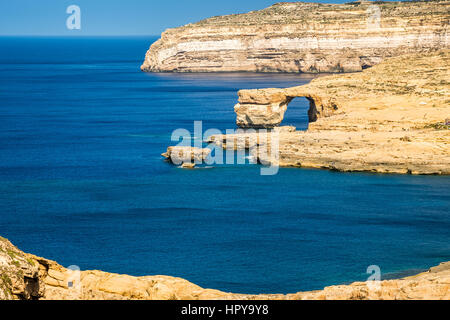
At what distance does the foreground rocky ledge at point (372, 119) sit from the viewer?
76.1m

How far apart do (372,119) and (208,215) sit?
93.1 ft

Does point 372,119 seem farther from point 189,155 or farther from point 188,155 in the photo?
point 188,155

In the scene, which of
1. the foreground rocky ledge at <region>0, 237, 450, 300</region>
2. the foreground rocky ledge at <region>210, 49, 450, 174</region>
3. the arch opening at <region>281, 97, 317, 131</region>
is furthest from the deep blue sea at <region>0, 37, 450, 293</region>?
the foreground rocky ledge at <region>0, 237, 450, 300</region>

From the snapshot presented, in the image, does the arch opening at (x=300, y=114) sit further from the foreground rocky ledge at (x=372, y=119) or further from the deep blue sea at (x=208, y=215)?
Result: the deep blue sea at (x=208, y=215)

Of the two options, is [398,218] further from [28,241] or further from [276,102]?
[276,102]

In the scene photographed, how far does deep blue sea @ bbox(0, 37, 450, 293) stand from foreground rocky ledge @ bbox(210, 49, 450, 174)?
A: 6.29 feet

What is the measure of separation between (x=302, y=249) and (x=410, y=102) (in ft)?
128

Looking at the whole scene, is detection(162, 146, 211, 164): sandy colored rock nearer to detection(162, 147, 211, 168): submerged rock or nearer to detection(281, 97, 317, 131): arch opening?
detection(162, 147, 211, 168): submerged rock

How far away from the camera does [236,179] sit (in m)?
76.1

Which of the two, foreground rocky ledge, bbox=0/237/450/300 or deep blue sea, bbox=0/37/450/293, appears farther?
deep blue sea, bbox=0/37/450/293

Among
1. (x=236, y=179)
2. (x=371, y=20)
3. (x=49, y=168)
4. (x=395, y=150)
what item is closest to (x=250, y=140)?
(x=236, y=179)

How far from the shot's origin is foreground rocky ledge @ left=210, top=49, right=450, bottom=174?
250 ft

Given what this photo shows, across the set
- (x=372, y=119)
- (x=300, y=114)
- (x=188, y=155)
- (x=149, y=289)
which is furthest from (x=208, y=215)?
(x=300, y=114)

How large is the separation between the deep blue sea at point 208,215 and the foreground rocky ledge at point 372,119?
1.92m
